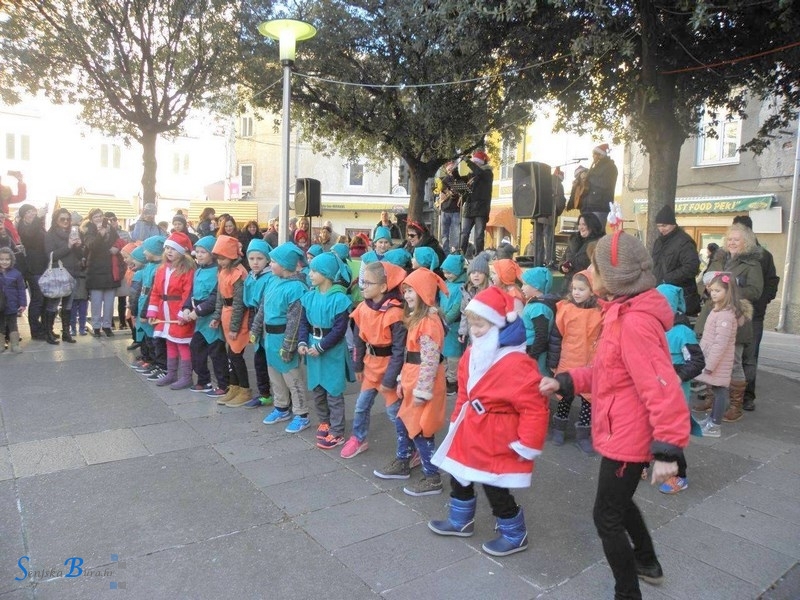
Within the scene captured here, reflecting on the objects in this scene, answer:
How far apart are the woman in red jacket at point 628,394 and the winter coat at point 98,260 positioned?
27.0 feet

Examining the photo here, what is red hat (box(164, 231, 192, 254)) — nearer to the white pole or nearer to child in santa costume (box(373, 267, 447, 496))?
child in santa costume (box(373, 267, 447, 496))

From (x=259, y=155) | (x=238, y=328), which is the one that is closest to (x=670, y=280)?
(x=238, y=328)

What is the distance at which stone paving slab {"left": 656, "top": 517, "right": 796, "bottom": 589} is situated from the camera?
10.8 ft

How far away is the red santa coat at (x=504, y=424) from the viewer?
307cm

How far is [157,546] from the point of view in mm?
3396

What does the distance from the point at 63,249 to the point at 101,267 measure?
1.87ft

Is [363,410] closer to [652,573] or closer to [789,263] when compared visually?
[652,573]

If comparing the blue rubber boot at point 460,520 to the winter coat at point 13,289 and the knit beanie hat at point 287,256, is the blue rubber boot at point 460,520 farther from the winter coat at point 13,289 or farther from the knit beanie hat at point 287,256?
the winter coat at point 13,289

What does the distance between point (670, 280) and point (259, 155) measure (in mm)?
34588

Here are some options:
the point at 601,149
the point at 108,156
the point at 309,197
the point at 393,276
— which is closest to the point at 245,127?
the point at 108,156

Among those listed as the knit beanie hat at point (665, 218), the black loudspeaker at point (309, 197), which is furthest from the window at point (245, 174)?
the knit beanie hat at point (665, 218)

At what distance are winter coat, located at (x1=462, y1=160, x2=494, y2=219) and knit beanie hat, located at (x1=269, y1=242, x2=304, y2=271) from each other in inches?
214

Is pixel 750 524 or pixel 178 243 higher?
pixel 178 243

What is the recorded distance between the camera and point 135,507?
3869 millimetres
